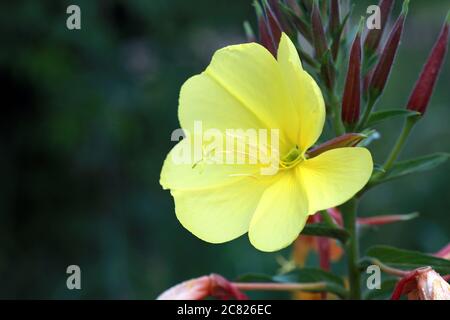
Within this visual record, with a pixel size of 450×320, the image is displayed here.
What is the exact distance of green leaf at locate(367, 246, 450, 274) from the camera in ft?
3.58

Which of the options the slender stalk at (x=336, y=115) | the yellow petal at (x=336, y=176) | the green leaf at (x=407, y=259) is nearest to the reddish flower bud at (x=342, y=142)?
the yellow petal at (x=336, y=176)

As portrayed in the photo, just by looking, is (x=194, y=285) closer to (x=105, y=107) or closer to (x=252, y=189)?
(x=252, y=189)

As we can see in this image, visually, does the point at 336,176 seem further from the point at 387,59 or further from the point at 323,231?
the point at 387,59

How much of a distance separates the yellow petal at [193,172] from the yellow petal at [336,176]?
0.41 ft

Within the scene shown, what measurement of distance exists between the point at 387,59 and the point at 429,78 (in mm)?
111

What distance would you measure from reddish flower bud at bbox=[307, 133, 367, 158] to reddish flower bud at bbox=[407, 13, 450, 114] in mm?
232

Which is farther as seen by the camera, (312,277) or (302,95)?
(312,277)

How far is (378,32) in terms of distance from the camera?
1191mm

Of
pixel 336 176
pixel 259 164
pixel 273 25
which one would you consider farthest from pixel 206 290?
pixel 273 25

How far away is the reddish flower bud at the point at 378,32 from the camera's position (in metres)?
1.18

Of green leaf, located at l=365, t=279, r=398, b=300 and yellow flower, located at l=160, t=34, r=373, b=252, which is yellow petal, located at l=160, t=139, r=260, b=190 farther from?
green leaf, located at l=365, t=279, r=398, b=300

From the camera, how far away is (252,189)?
112 cm
